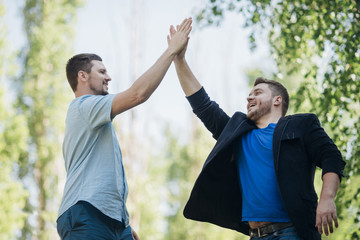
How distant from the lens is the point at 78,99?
3545mm

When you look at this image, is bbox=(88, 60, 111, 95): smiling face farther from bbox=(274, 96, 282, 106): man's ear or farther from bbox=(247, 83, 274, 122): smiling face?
bbox=(274, 96, 282, 106): man's ear

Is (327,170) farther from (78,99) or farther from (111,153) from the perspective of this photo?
(78,99)

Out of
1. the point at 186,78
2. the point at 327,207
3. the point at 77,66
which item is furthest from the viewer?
the point at 186,78

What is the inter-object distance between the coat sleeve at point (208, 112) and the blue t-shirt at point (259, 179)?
1.09 feet

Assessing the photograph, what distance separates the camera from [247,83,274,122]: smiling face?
3.75 meters

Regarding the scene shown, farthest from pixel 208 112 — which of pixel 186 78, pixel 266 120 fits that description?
pixel 266 120

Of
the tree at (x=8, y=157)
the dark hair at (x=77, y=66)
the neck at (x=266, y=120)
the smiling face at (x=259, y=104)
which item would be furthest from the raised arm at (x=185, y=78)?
the tree at (x=8, y=157)

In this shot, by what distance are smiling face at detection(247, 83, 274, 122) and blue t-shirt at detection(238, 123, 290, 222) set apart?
0.17m

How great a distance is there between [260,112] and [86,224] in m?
1.53

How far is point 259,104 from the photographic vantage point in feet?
12.4

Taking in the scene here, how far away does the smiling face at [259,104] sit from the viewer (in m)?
3.75

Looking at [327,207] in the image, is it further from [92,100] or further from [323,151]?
[92,100]

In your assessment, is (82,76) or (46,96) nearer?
(82,76)

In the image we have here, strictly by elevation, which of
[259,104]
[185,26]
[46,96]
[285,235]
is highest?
[46,96]
